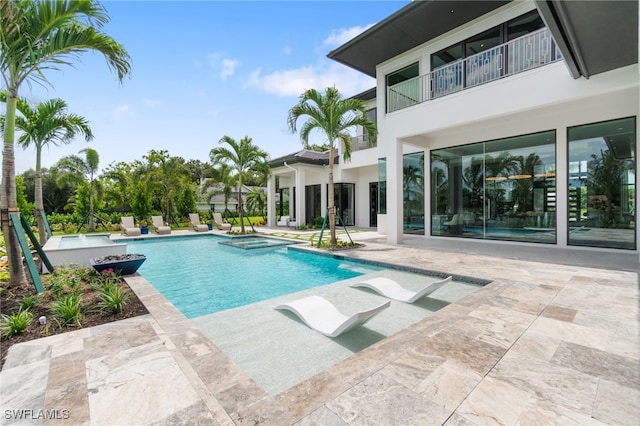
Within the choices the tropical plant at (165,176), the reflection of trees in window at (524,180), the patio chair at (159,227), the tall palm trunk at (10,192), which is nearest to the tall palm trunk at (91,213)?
the tropical plant at (165,176)

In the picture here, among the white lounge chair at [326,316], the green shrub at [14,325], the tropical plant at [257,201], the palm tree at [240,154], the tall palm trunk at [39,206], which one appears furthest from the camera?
the tropical plant at [257,201]

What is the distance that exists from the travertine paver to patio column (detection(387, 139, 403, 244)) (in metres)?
7.18

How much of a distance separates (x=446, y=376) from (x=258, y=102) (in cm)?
1571

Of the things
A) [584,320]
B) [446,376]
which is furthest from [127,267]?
[584,320]

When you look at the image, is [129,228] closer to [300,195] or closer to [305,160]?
[300,195]

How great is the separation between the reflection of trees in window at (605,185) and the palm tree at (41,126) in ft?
55.7

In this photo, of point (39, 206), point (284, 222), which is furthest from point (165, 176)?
point (39, 206)

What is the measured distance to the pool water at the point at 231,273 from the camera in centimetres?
606

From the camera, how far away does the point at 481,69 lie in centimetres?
966

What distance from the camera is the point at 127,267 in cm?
645

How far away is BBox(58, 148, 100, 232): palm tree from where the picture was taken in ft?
60.1

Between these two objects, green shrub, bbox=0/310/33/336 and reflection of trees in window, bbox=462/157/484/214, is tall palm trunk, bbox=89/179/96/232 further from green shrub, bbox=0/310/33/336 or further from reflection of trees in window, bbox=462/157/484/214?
reflection of trees in window, bbox=462/157/484/214

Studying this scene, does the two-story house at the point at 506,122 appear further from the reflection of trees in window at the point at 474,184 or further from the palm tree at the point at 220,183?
the palm tree at the point at 220,183

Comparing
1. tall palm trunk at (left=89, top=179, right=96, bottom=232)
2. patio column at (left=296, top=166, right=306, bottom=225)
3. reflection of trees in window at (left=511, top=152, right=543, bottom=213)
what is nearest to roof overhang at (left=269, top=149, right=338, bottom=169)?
patio column at (left=296, top=166, right=306, bottom=225)
